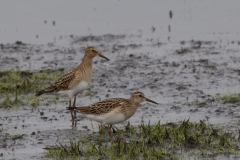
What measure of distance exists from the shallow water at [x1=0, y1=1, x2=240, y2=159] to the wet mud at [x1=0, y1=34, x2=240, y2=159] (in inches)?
0.9

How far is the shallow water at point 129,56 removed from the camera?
36.2 ft

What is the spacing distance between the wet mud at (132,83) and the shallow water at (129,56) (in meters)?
0.02

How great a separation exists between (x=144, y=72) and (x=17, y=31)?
943 cm

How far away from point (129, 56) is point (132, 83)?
3449mm

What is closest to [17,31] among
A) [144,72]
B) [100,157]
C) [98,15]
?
[98,15]

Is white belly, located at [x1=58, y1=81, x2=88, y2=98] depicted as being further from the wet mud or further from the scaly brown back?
the scaly brown back

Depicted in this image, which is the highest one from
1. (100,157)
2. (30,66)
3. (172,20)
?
(172,20)

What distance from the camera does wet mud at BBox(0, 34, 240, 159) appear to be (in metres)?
10.4

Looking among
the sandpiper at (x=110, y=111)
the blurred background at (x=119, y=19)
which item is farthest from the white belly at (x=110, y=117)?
the blurred background at (x=119, y=19)

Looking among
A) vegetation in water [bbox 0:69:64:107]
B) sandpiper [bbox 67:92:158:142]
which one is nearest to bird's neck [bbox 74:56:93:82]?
vegetation in water [bbox 0:69:64:107]

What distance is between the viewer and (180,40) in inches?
787

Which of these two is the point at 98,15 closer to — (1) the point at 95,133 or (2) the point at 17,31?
(2) the point at 17,31

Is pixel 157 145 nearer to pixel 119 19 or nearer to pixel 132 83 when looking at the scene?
pixel 132 83

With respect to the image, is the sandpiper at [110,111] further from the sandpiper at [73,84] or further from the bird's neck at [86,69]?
the bird's neck at [86,69]
